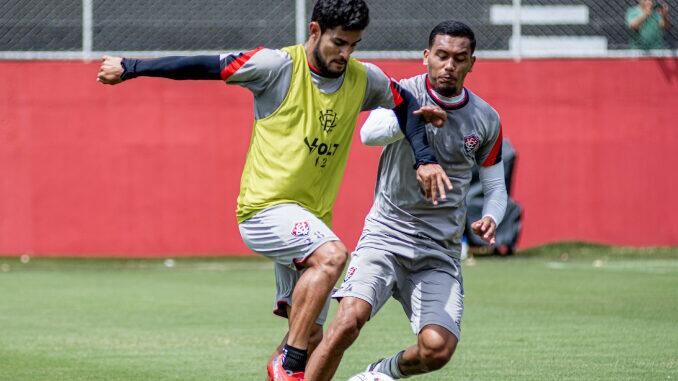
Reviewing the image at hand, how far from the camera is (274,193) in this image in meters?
7.39

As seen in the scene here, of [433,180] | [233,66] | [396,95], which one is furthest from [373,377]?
[233,66]

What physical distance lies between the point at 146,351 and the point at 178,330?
146 centimetres

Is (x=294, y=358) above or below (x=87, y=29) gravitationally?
above

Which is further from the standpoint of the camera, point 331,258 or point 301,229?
point 301,229

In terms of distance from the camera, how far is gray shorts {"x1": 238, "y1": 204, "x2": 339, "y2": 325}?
717cm

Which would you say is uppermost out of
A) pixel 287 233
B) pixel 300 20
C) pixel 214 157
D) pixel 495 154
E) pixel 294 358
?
pixel 495 154

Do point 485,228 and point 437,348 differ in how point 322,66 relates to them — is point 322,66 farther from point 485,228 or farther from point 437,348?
point 437,348

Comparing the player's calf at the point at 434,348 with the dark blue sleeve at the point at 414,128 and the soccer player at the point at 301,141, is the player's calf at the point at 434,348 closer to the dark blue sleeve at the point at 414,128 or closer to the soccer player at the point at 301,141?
the soccer player at the point at 301,141

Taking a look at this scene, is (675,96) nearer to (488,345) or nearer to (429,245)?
(488,345)

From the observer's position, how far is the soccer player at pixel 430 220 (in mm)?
7668

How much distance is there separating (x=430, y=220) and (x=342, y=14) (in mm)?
1392

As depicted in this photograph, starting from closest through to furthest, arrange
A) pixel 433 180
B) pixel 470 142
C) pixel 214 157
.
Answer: pixel 433 180 < pixel 470 142 < pixel 214 157

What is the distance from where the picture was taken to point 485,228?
25.1 feet

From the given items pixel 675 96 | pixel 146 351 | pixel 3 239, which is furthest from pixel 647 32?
pixel 146 351
